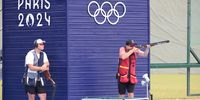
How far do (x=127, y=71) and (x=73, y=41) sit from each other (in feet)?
4.95

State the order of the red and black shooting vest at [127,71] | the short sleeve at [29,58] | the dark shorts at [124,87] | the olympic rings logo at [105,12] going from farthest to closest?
the olympic rings logo at [105,12] < the dark shorts at [124,87] < the red and black shooting vest at [127,71] < the short sleeve at [29,58]

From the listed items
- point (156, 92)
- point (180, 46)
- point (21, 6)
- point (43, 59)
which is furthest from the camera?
point (180, 46)

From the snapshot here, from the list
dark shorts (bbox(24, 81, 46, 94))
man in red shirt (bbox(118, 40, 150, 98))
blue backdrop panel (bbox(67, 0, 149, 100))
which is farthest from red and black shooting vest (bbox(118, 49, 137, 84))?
dark shorts (bbox(24, 81, 46, 94))

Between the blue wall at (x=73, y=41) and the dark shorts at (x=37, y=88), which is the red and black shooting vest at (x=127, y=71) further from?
the dark shorts at (x=37, y=88)

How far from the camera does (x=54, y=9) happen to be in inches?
847

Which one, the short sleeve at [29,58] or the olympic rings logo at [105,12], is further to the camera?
the olympic rings logo at [105,12]

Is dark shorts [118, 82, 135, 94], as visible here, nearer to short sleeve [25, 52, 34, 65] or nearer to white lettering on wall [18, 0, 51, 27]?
short sleeve [25, 52, 34, 65]

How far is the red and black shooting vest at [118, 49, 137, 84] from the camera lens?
67.9 feet

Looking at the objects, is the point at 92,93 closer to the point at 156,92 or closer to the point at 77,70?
the point at 77,70

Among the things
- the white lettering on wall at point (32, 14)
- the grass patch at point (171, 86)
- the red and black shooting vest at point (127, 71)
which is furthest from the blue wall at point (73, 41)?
the grass patch at point (171, 86)

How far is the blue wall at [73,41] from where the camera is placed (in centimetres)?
2138

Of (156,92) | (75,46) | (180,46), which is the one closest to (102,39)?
(75,46)

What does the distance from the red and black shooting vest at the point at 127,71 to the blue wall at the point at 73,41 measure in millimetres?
1067

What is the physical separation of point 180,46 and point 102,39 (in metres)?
11.1
